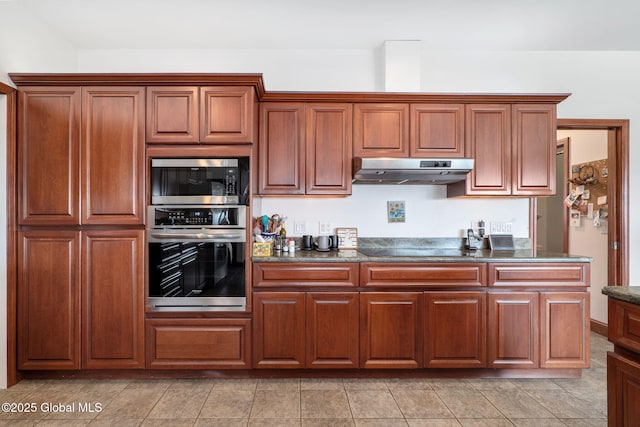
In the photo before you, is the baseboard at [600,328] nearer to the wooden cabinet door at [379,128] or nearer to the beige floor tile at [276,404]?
the wooden cabinet door at [379,128]

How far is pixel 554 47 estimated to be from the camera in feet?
10.3

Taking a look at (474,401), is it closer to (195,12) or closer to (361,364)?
(361,364)

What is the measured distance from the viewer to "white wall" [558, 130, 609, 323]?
140 inches

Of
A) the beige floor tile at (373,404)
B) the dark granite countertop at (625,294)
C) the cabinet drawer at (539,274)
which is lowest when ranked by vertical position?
the beige floor tile at (373,404)

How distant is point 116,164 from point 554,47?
3.95 meters

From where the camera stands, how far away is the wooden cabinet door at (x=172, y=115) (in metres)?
2.46

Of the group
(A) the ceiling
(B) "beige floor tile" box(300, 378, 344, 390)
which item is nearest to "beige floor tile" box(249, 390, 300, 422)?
(B) "beige floor tile" box(300, 378, 344, 390)

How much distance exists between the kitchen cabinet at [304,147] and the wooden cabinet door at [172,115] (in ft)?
1.87

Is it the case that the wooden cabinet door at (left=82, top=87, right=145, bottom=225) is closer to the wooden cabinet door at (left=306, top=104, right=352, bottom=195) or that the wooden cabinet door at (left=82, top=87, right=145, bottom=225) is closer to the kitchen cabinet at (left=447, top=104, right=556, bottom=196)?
the wooden cabinet door at (left=306, top=104, right=352, bottom=195)

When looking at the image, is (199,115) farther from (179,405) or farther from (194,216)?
(179,405)

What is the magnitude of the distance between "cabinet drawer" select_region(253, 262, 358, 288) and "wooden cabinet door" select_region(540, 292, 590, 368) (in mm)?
1463

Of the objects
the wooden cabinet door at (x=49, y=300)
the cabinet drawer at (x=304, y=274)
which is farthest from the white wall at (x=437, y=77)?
the wooden cabinet door at (x=49, y=300)

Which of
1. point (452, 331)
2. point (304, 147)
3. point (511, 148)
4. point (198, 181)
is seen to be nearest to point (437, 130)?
point (511, 148)

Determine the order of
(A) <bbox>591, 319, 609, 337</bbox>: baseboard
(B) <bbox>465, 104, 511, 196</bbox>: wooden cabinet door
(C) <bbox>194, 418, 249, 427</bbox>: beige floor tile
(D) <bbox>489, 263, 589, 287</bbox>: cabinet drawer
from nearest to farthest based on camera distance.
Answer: (C) <bbox>194, 418, 249, 427</bbox>: beige floor tile < (D) <bbox>489, 263, 589, 287</bbox>: cabinet drawer < (B) <bbox>465, 104, 511, 196</bbox>: wooden cabinet door < (A) <bbox>591, 319, 609, 337</bbox>: baseboard
